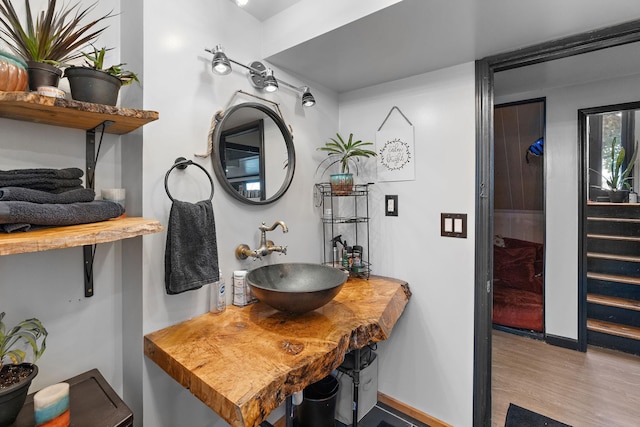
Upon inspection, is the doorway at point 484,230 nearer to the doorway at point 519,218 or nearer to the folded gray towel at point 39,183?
the doorway at point 519,218

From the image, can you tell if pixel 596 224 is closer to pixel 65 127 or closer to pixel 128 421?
pixel 128 421

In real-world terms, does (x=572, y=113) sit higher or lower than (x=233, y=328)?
higher

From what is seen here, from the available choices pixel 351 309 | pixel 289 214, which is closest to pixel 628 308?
pixel 351 309

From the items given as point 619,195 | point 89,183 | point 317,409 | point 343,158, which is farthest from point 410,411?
point 619,195

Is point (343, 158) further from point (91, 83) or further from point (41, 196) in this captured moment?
point (41, 196)

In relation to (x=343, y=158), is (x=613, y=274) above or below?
below

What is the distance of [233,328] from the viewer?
1.23 meters

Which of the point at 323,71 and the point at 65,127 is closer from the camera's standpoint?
the point at 65,127

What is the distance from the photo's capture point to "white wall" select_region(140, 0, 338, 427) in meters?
1.20

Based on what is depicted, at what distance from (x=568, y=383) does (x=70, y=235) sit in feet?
10.2

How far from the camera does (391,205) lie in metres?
2.00

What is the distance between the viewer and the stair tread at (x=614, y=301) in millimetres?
2629

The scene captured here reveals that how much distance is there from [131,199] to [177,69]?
60cm

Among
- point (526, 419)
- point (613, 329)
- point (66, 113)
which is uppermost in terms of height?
point (66, 113)
